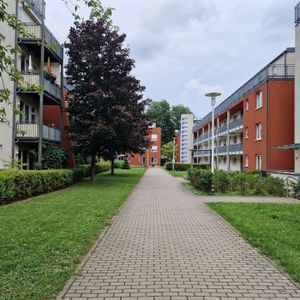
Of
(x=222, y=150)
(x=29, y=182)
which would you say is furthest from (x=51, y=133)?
(x=222, y=150)

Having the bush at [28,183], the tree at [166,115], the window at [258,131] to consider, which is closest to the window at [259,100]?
the window at [258,131]

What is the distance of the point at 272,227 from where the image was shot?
9.05 metres

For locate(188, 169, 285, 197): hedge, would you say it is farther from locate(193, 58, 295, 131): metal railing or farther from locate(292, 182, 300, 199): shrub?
locate(193, 58, 295, 131): metal railing

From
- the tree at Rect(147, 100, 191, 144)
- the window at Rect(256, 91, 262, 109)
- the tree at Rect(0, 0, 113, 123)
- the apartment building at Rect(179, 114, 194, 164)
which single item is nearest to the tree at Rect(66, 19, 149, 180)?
the window at Rect(256, 91, 262, 109)

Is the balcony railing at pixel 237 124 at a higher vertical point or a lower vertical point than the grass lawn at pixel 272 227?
higher

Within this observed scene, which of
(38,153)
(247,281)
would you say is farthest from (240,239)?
(38,153)

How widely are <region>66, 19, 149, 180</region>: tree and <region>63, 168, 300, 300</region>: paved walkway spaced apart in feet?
46.3

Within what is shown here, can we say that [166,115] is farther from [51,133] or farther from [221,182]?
[221,182]

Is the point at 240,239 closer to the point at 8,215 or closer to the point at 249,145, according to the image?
the point at 8,215

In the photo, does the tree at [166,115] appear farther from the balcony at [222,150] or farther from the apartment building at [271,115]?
the apartment building at [271,115]

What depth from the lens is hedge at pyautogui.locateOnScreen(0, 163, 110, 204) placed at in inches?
513

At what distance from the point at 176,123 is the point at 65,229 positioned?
10496 cm

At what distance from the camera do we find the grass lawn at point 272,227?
628 centimetres

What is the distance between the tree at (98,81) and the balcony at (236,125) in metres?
16.1
